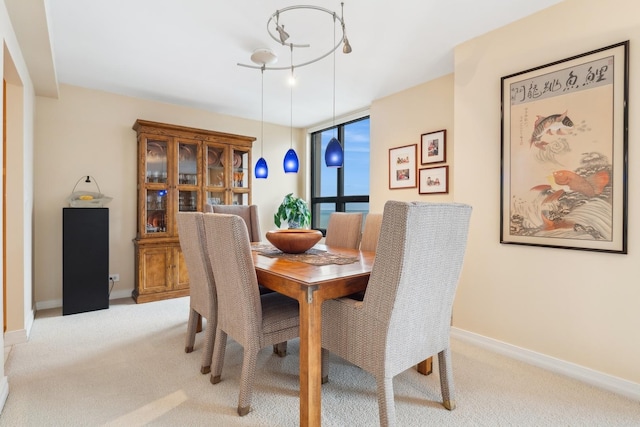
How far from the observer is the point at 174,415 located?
1705mm

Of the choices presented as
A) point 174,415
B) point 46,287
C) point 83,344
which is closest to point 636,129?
point 174,415

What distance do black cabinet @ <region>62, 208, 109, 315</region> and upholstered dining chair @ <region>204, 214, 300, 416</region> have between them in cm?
221

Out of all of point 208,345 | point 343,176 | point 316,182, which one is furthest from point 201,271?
point 316,182

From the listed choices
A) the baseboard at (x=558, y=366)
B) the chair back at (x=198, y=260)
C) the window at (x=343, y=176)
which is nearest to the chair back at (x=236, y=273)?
the chair back at (x=198, y=260)

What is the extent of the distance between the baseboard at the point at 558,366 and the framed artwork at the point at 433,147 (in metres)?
1.67

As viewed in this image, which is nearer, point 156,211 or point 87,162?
point 87,162

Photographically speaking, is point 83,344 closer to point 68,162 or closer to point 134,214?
point 134,214

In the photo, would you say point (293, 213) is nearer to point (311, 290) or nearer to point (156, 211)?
point (156, 211)

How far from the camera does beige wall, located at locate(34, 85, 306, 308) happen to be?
347cm

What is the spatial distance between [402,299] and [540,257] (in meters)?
1.44

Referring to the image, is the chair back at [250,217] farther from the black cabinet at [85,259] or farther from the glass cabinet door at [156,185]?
the black cabinet at [85,259]

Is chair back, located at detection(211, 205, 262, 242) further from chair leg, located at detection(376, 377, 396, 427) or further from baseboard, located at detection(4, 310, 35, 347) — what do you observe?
chair leg, located at detection(376, 377, 396, 427)

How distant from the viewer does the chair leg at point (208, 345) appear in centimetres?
211

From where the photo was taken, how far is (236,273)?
171 cm
